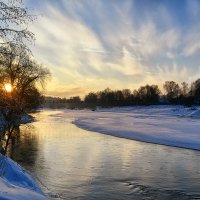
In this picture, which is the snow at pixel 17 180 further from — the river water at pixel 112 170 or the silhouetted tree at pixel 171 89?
the silhouetted tree at pixel 171 89

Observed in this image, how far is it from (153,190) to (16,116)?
9.43m

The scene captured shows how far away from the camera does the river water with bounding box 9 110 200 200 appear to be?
13.0 metres

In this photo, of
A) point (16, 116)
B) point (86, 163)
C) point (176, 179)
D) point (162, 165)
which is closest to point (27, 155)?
point (16, 116)

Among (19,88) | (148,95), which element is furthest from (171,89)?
(19,88)

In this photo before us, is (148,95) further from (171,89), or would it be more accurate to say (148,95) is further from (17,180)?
(17,180)

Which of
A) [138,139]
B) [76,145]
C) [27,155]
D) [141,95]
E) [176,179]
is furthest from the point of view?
[141,95]

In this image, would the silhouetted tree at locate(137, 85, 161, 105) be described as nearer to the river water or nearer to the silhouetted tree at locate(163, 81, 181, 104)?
the silhouetted tree at locate(163, 81, 181, 104)

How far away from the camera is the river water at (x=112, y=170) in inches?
511

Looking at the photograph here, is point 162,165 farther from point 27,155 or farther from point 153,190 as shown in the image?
point 27,155

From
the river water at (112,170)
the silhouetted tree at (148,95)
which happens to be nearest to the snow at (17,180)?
the river water at (112,170)

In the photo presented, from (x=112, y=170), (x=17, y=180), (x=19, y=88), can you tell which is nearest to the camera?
(x=17, y=180)

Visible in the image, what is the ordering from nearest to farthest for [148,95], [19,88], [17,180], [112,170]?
[17,180], [112,170], [19,88], [148,95]

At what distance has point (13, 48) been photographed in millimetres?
9445

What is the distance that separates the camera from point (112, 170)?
17000 mm
